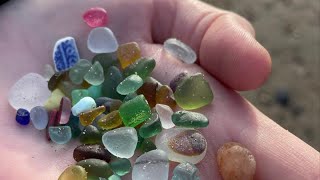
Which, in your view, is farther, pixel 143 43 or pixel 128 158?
pixel 143 43

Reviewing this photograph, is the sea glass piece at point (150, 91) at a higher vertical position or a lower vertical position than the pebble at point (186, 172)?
higher

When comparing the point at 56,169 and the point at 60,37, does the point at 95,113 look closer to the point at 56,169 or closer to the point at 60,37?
the point at 56,169

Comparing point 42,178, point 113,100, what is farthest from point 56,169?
point 113,100

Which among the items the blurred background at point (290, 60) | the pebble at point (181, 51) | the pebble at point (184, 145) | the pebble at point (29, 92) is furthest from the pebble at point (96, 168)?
the blurred background at point (290, 60)

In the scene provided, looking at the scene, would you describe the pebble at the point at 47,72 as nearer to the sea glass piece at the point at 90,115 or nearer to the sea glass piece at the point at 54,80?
the sea glass piece at the point at 54,80

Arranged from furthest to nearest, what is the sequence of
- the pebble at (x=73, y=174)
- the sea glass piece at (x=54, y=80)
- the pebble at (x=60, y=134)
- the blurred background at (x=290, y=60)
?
the blurred background at (x=290, y=60) → the sea glass piece at (x=54, y=80) → the pebble at (x=60, y=134) → the pebble at (x=73, y=174)

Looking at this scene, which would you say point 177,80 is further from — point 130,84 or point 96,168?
point 96,168
